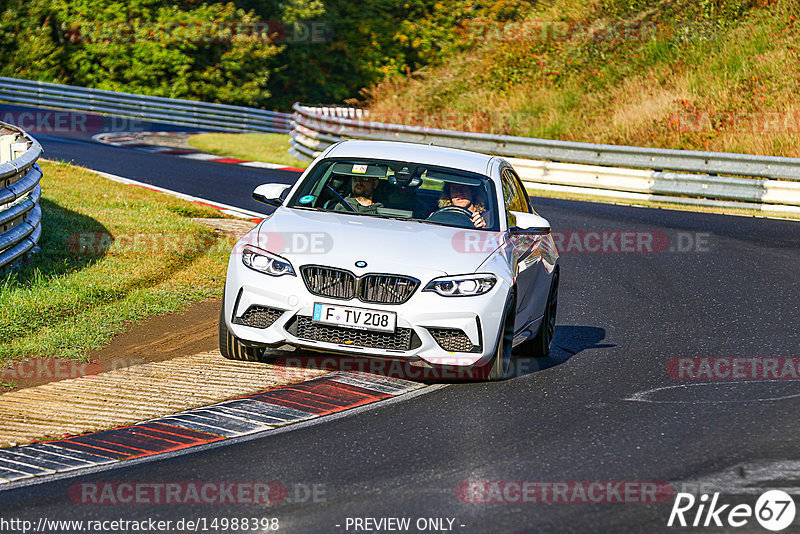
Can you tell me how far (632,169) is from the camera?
21.9m

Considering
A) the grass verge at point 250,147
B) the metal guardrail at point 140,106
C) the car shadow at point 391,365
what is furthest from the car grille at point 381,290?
the metal guardrail at point 140,106

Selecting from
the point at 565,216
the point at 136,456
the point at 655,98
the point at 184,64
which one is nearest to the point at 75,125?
the point at 184,64

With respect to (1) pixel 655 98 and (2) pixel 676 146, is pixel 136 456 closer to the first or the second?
(2) pixel 676 146

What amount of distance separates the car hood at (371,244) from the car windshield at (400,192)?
260 millimetres

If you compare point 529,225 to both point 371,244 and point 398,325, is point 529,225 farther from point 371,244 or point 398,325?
point 398,325

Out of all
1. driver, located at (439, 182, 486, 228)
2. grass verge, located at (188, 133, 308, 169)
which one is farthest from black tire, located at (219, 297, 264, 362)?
grass verge, located at (188, 133, 308, 169)

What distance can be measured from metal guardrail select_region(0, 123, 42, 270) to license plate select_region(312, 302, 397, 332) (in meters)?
4.14

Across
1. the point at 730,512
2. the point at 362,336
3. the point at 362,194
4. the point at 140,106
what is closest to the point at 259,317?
the point at 362,336

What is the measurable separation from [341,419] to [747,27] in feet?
90.4

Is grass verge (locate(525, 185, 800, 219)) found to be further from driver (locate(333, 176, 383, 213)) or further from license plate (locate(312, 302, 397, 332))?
license plate (locate(312, 302, 397, 332))

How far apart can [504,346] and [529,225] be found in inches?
43.9

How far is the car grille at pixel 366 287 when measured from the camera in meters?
7.75

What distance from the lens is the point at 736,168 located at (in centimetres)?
2036

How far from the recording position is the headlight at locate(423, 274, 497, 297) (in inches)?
307
